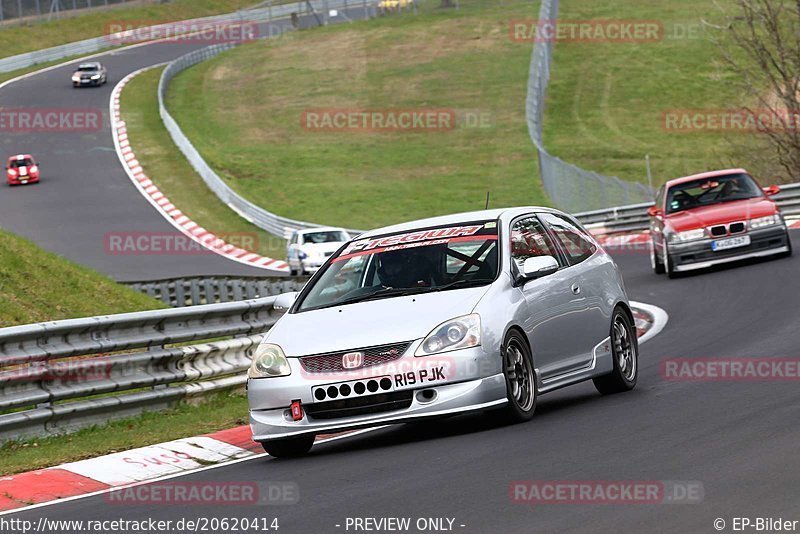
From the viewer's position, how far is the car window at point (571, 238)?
431 inches

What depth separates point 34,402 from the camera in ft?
34.7

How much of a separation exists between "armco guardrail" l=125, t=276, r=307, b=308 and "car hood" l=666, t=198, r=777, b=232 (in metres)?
6.86

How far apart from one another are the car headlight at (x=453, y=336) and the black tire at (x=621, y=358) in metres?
2.14

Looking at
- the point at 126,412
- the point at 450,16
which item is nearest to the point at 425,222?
the point at 126,412

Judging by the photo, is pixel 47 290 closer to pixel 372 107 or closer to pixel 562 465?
pixel 562 465

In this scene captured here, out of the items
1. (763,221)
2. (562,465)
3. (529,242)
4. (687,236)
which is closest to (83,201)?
(687,236)

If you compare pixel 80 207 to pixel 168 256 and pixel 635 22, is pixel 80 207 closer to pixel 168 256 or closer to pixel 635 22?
pixel 168 256

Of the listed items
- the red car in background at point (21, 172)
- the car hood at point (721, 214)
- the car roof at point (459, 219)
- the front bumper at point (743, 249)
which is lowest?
the red car in background at point (21, 172)

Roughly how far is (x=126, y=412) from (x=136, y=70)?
64.3 meters

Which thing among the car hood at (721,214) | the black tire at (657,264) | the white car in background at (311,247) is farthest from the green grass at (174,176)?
the car hood at (721,214)

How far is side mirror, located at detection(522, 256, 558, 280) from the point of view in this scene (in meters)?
9.68

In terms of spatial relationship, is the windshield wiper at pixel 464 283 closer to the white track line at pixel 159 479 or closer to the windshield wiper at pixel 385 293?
the windshield wiper at pixel 385 293

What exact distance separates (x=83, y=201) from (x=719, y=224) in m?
30.3

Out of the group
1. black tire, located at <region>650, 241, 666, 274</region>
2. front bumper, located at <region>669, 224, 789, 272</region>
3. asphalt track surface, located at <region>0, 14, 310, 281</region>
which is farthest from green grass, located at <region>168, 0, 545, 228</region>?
front bumper, located at <region>669, 224, 789, 272</region>
